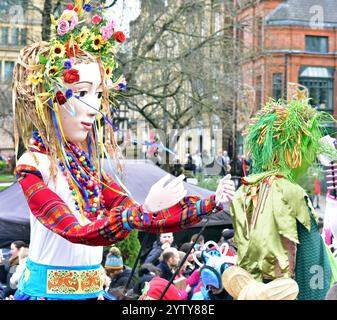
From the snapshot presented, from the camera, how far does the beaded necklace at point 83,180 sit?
11.0 feet

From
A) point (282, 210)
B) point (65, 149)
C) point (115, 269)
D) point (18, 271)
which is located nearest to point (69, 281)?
point (65, 149)

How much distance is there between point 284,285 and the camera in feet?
12.1

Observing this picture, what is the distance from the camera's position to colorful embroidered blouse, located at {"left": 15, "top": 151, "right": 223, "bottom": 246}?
2922 mm

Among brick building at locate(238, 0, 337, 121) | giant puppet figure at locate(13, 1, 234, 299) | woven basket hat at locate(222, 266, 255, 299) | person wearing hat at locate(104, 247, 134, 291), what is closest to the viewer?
giant puppet figure at locate(13, 1, 234, 299)

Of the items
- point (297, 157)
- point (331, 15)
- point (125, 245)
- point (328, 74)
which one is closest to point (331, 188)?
point (297, 157)

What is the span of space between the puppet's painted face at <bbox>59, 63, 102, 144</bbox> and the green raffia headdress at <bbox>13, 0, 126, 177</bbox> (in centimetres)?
3

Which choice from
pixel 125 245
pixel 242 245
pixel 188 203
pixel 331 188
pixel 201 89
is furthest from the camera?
pixel 201 89

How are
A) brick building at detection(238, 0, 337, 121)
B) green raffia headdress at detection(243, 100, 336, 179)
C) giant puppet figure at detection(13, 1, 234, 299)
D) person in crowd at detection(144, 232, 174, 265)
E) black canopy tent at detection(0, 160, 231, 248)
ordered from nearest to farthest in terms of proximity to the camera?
giant puppet figure at detection(13, 1, 234, 299) → green raffia headdress at detection(243, 100, 336, 179) → person in crowd at detection(144, 232, 174, 265) → black canopy tent at detection(0, 160, 231, 248) → brick building at detection(238, 0, 337, 121)

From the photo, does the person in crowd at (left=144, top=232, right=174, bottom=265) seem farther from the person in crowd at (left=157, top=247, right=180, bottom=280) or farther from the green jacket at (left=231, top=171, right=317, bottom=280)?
the green jacket at (left=231, top=171, right=317, bottom=280)

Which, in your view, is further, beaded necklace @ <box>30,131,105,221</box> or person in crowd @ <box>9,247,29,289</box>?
person in crowd @ <box>9,247,29,289</box>

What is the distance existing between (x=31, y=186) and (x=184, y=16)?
11578 millimetres

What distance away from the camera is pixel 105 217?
3.06 metres

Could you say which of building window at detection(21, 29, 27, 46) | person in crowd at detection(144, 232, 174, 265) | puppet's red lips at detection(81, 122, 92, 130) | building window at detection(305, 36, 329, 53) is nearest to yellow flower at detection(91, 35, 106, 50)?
puppet's red lips at detection(81, 122, 92, 130)

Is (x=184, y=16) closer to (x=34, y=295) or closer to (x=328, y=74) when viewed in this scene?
(x=34, y=295)
